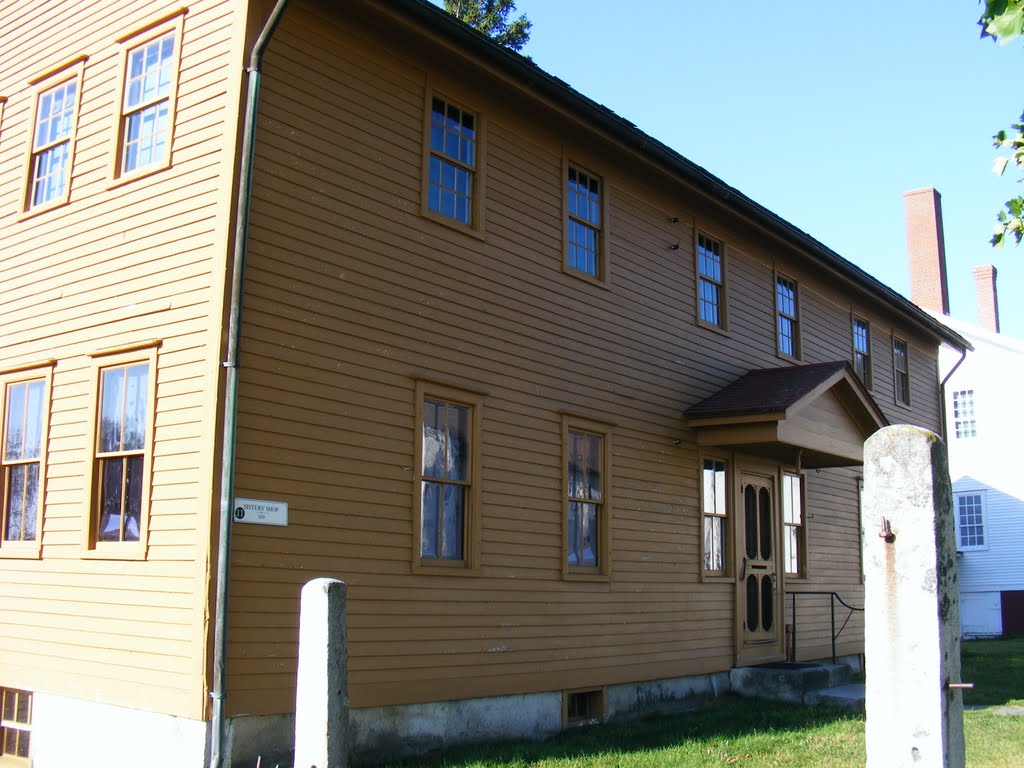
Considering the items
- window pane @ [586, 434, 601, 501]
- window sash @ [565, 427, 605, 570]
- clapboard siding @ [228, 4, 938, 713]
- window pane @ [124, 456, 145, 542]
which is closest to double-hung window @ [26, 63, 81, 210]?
clapboard siding @ [228, 4, 938, 713]

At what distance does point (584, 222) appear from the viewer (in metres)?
13.8

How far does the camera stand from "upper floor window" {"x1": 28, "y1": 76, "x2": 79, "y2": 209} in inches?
458

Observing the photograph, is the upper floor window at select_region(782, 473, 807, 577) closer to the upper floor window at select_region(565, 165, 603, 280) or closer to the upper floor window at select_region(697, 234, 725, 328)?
the upper floor window at select_region(697, 234, 725, 328)

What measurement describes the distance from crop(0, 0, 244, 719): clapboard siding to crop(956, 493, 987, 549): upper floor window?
30989mm

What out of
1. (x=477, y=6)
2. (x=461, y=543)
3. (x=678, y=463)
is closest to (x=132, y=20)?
(x=461, y=543)

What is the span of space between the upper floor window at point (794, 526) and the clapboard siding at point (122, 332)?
1109cm

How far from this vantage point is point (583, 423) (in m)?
13.1

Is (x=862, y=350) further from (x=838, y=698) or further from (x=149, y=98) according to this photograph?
(x=149, y=98)

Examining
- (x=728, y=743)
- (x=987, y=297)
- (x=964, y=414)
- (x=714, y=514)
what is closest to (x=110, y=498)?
(x=728, y=743)

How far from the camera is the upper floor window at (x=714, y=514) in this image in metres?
15.5

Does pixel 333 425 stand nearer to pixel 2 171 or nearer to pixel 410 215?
pixel 410 215


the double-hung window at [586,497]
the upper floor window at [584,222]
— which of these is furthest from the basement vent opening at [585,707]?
the upper floor window at [584,222]

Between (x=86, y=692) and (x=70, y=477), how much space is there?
6.78ft

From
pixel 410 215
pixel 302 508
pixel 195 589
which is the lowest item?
pixel 195 589
